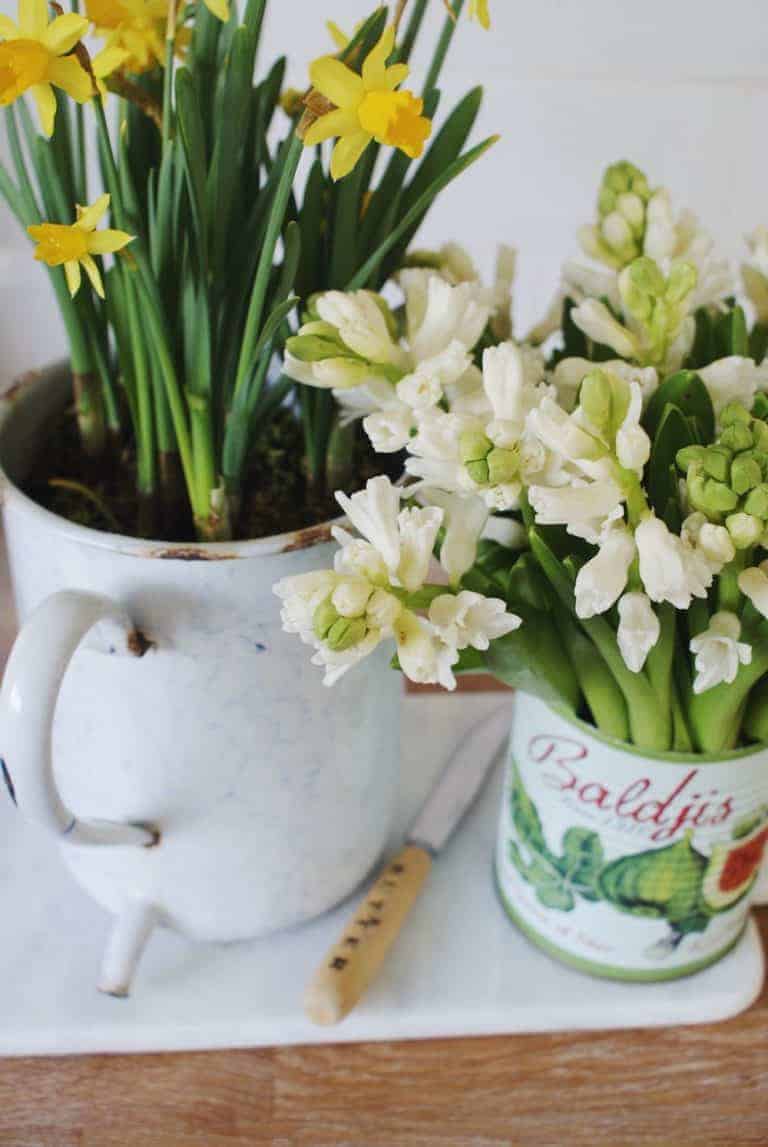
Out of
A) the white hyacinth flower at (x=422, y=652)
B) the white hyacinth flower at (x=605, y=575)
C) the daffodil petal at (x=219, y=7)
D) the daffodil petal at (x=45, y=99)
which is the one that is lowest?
the white hyacinth flower at (x=422, y=652)

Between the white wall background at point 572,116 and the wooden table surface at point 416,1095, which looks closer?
the wooden table surface at point 416,1095

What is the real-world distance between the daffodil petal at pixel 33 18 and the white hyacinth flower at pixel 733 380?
222 mm

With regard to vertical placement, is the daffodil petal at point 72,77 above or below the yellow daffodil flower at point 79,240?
above

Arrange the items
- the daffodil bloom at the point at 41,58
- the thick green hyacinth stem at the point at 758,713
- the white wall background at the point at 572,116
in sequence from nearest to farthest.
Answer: the daffodil bloom at the point at 41,58
the thick green hyacinth stem at the point at 758,713
the white wall background at the point at 572,116

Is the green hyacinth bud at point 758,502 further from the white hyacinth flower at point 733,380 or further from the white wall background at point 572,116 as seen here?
the white wall background at point 572,116

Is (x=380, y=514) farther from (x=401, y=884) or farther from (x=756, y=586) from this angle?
(x=401, y=884)

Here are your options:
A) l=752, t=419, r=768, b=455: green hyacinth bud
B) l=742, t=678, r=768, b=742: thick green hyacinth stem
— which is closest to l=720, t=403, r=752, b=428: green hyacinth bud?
l=752, t=419, r=768, b=455: green hyacinth bud

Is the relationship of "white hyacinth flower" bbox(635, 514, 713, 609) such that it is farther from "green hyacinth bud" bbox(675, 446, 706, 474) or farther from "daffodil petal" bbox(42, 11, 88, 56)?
"daffodil petal" bbox(42, 11, 88, 56)

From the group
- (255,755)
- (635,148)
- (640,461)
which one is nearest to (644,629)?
(640,461)

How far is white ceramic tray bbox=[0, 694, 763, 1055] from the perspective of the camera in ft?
1.54

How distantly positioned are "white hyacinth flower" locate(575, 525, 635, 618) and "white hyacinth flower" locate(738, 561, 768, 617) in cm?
4

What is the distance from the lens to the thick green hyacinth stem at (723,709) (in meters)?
0.37

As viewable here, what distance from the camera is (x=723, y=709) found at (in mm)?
388

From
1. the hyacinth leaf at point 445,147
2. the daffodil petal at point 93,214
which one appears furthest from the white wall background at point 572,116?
the daffodil petal at point 93,214
